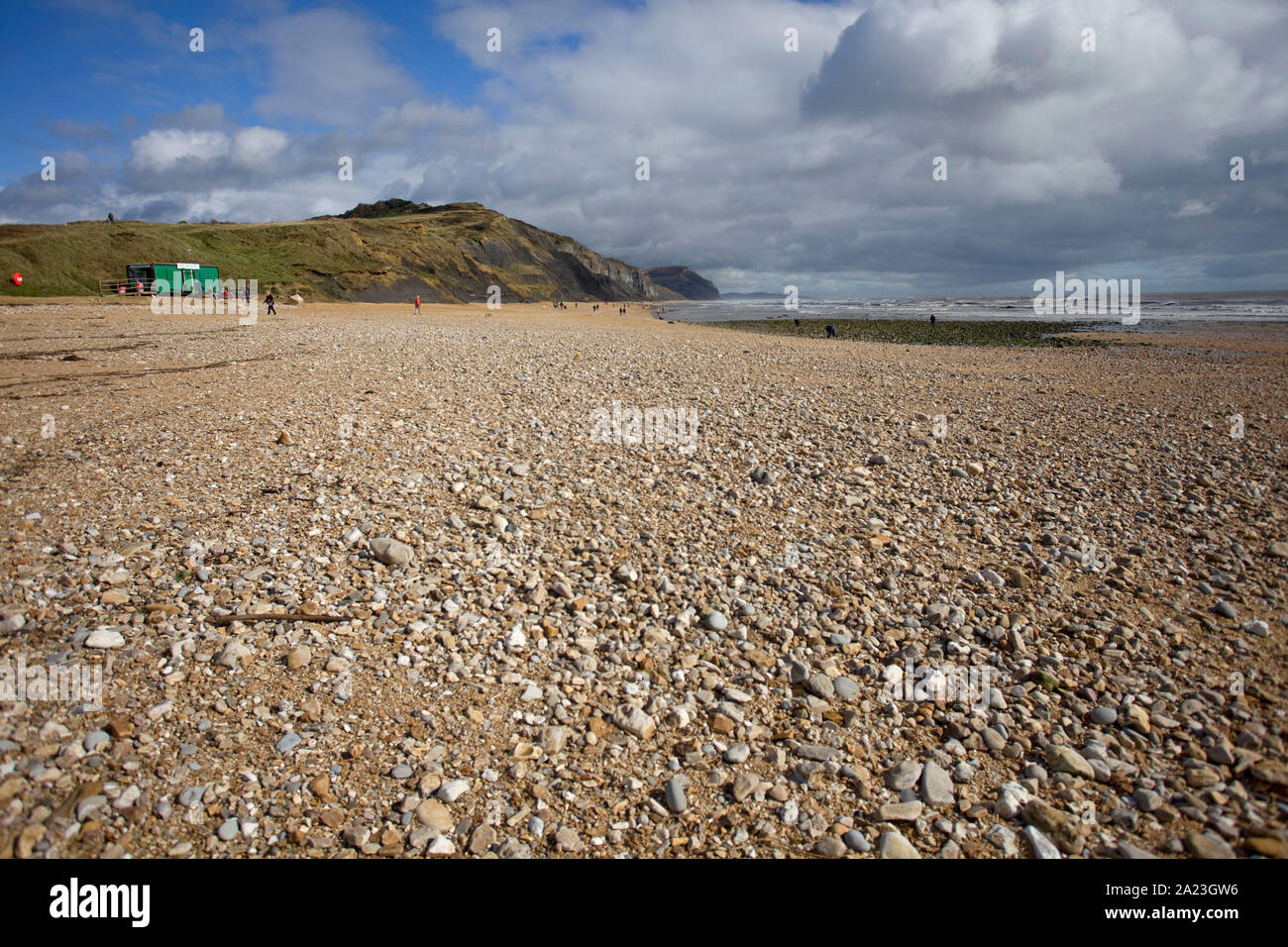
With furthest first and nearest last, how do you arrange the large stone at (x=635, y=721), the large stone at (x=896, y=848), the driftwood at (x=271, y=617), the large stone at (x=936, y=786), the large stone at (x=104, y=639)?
1. the driftwood at (x=271, y=617)
2. the large stone at (x=104, y=639)
3. the large stone at (x=635, y=721)
4. the large stone at (x=936, y=786)
5. the large stone at (x=896, y=848)

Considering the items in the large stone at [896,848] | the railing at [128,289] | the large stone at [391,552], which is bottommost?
the large stone at [896,848]

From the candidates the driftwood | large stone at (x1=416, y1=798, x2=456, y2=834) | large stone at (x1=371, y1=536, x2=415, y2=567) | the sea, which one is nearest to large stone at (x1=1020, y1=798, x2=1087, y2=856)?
large stone at (x1=416, y1=798, x2=456, y2=834)

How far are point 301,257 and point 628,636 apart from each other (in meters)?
96.4

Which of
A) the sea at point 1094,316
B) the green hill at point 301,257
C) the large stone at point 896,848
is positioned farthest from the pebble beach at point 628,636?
the green hill at point 301,257

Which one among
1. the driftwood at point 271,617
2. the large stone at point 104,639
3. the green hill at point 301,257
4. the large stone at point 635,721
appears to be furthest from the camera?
the green hill at point 301,257

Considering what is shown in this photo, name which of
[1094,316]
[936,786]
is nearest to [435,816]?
[936,786]

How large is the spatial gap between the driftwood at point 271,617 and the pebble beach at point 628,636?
0.04 metres

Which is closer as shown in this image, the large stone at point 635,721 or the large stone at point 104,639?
the large stone at point 635,721

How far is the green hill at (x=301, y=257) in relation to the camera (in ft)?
208

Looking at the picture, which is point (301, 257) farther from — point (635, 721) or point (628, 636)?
point (635, 721)

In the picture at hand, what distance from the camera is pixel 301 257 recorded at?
279 ft

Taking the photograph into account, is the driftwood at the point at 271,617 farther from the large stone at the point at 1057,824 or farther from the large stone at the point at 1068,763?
the large stone at the point at 1068,763

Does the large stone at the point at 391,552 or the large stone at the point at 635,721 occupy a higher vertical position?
the large stone at the point at 391,552
